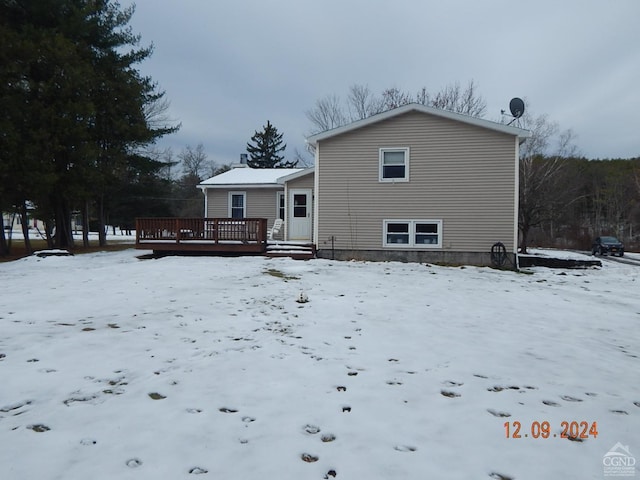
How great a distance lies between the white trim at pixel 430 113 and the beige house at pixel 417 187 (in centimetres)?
3

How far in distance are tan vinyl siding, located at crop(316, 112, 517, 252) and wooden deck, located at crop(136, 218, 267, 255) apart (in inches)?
98.8

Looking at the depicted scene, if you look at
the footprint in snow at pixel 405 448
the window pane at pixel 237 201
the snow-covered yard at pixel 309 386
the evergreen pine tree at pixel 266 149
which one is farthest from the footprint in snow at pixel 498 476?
the evergreen pine tree at pixel 266 149

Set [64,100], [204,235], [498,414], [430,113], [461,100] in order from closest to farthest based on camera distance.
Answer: [498,414] < [430,113] < [204,235] < [64,100] < [461,100]

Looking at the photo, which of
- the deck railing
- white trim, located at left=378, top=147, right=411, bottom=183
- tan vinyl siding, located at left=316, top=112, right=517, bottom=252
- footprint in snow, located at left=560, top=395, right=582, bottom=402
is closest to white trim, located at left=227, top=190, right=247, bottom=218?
the deck railing

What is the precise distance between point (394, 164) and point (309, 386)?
1102 cm

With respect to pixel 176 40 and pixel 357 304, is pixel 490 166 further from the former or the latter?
pixel 176 40

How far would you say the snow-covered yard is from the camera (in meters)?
2.19

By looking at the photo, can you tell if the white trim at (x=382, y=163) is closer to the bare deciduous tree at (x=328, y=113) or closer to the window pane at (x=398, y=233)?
the window pane at (x=398, y=233)

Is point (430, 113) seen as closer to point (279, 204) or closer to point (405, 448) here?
point (279, 204)

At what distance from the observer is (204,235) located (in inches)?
547

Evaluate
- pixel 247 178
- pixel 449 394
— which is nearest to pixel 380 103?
pixel 247 178

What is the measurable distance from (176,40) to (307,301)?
17622mm

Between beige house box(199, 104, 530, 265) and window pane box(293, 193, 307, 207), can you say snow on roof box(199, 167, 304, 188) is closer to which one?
window pane box(293, 193, 307, 207)

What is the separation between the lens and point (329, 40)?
64.6 ft
